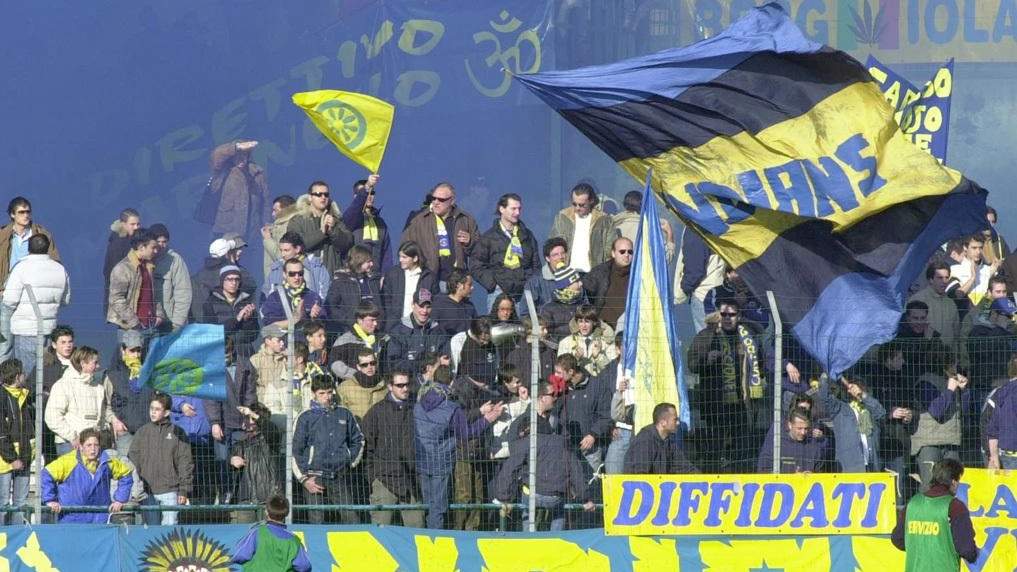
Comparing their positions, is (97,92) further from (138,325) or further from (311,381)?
(311,381)

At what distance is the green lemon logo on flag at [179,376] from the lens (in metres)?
15.2

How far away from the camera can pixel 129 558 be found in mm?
15133

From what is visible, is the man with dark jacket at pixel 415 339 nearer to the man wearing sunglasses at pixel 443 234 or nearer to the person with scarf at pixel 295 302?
the person with scarf at pixel 295 302

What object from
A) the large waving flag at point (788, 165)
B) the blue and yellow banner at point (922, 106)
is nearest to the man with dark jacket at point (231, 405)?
the large waving flag at point (788, 165)

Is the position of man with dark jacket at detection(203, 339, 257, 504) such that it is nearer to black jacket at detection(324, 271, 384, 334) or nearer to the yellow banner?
black jacket at detection(324, 271, 384, 334)

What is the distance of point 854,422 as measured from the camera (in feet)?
51.9

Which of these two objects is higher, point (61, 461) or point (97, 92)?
point (97, 92)

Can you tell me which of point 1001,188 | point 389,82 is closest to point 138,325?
point 389,82

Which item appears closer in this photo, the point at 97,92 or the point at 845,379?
the point at 845,379

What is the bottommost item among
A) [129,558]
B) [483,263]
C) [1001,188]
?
[129,558]

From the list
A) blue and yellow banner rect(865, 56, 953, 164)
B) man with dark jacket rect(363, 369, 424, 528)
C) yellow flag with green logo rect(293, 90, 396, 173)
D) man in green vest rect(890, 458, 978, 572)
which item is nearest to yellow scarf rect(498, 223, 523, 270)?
yellow flag with green logo rect(293, 90, 396, 173)

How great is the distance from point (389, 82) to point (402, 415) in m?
7.77

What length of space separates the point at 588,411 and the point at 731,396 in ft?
3.97

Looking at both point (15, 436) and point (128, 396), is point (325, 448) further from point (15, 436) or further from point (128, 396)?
point (15, 436)
